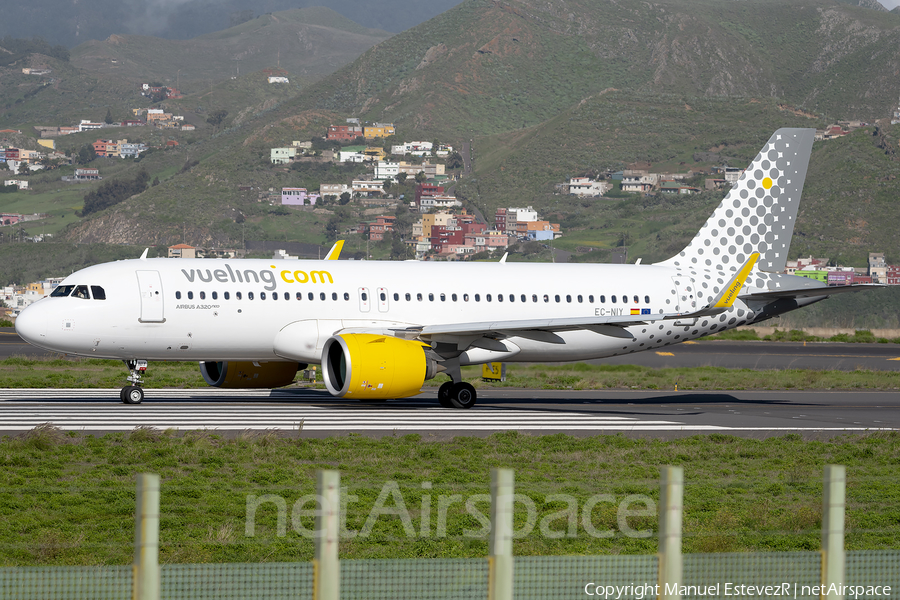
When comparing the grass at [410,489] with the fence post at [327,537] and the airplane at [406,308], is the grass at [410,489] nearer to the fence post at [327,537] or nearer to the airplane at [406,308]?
the fence post at [327,537]

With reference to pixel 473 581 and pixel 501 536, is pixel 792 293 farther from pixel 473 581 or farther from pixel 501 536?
pixel 501 536

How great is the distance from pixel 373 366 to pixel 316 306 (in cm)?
328

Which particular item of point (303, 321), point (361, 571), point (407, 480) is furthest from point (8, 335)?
point (361, 571)

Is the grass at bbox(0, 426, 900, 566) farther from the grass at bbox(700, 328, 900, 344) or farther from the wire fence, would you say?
the grass at bbox(700, 328, 900, 344)

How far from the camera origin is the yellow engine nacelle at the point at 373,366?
26.2 metres

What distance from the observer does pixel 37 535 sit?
12.9m

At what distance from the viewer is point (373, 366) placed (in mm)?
26328

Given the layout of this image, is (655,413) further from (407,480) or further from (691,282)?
(407,480)

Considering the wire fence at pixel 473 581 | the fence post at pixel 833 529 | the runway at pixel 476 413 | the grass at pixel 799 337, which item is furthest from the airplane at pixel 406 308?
the grass at pixel 799 337

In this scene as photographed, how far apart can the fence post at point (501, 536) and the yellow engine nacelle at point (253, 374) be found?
23743 millimetres

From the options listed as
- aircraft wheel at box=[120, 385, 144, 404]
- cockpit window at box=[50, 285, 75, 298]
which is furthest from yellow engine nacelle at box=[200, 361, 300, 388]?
cockpit window at box=[50, 285, 75, 298]

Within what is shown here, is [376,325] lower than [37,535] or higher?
higher

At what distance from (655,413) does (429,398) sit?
7.38 meters

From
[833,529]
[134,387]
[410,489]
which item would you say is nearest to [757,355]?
[134,387]
